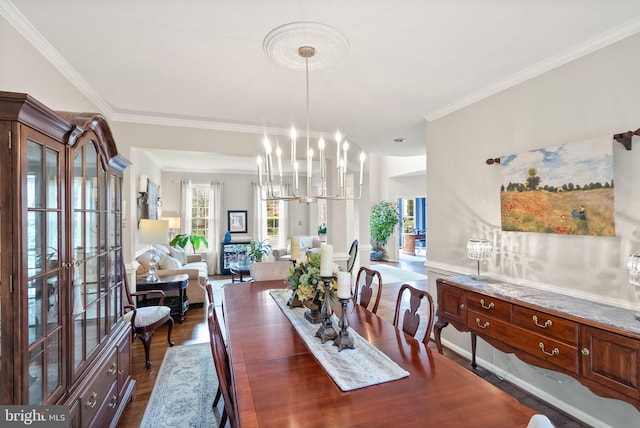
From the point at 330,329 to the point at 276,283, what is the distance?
159cm

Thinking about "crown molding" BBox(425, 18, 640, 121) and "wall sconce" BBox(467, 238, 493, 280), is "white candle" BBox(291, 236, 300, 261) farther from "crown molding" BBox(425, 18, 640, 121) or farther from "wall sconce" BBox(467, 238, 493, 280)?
"crown molding" BBox(425, 18, 640, 121)

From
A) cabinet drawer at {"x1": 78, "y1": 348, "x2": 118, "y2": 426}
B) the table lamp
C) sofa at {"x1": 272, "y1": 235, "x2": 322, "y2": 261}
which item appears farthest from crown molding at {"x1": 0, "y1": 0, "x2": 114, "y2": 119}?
sofa at {"x1": 272, "y1": 235, "x2": 322, "y2": 261}

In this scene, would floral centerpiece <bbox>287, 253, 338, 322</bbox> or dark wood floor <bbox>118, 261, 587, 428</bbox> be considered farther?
dark wood floor <bbox>118, 261, 587, 428</bbox>

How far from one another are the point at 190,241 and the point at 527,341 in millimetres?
6440

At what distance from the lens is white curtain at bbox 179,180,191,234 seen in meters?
7.52

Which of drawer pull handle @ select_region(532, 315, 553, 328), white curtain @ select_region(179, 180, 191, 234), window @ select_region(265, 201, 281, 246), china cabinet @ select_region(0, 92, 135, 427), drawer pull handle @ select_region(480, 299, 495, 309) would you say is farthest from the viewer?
window @ select_region(265, 201, 281, 246)

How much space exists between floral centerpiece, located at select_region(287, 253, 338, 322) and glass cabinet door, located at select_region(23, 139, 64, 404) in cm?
121

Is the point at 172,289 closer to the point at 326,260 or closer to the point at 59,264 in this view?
the point at 59,264

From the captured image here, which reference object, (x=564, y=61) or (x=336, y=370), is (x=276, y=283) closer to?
(x=336, y=370)

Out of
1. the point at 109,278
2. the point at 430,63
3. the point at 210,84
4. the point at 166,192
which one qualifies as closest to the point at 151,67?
the point at 210,84

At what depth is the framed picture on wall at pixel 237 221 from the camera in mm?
7953

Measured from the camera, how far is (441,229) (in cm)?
348

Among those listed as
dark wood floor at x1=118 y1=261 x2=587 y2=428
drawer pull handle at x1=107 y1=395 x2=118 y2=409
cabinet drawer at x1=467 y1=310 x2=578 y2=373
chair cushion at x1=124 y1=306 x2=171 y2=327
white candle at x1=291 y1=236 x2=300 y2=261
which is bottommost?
dark wood floor at x1=118 y1=261 x2=587 y2=428

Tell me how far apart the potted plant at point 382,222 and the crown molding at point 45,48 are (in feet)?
23.7
